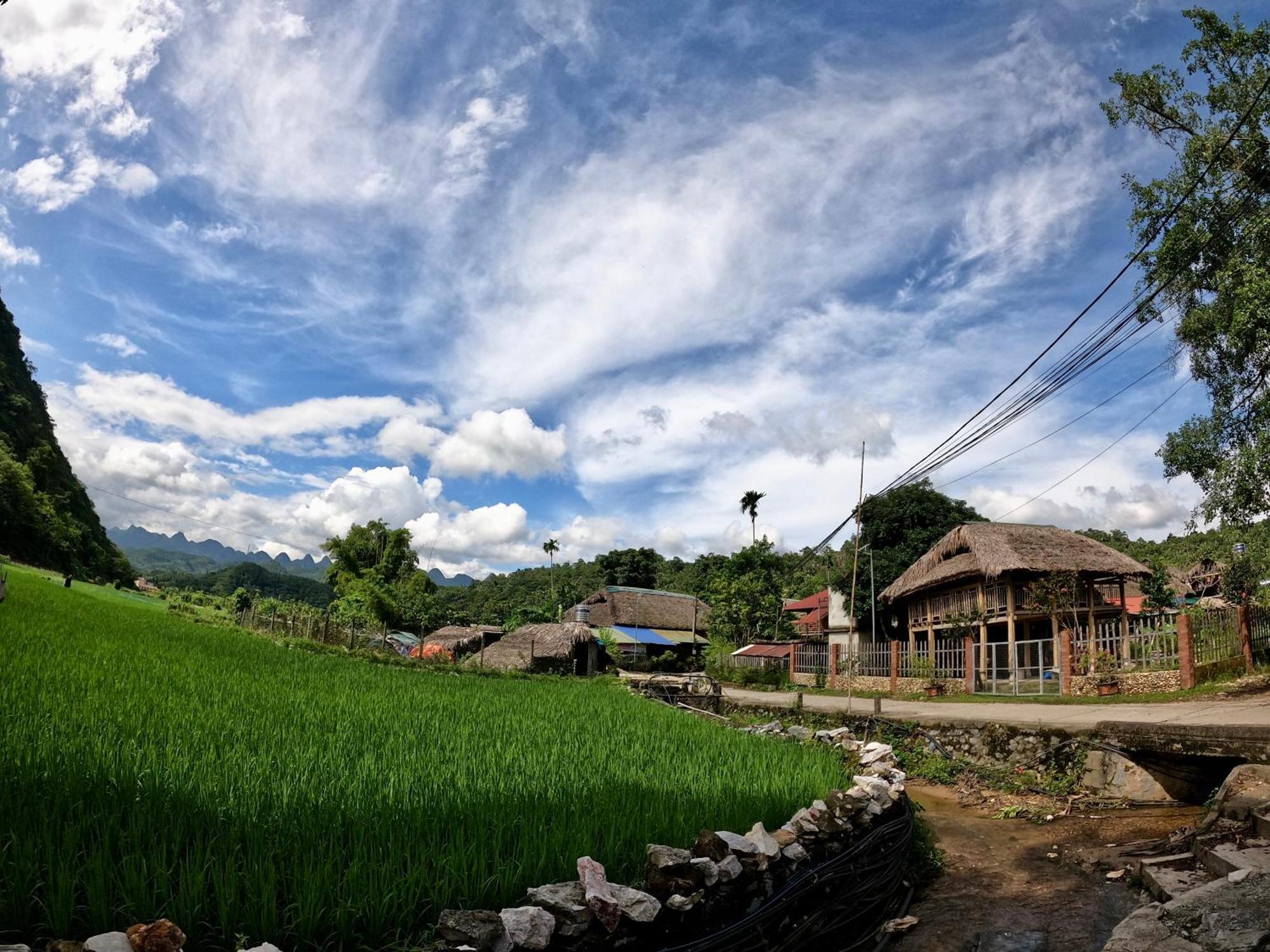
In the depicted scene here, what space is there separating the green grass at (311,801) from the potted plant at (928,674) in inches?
520

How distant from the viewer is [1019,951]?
158 inches

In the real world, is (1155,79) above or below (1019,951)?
above

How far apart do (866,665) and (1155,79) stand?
16.4m

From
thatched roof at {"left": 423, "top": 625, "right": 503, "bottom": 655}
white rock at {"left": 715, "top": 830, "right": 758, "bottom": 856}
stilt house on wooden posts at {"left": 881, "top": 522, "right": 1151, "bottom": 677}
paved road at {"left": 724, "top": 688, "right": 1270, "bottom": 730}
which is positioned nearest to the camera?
white rock at {"left": 715, "top": 830, "right": 758, "bottom": 856}

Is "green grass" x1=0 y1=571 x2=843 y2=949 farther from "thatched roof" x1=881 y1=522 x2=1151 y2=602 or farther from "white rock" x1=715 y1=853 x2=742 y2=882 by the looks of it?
"thatched roof" x1=881 y1=522 x2=1151 y2=602

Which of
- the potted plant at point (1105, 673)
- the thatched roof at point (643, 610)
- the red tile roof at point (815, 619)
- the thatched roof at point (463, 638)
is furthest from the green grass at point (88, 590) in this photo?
the red tile roof at point (815, 619)

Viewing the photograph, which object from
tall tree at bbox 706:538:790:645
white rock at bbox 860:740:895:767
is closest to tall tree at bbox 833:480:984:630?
tall tree at bbox 706:538:790:645

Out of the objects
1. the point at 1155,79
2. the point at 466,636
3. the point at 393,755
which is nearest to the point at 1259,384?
the point at 1155,79

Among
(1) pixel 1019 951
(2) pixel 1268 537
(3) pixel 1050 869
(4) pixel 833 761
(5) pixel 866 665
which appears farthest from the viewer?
(5) pixel 866 665

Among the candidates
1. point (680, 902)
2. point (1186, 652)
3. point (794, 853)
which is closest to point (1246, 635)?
point (1186, 652)

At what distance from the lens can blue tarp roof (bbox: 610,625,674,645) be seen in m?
38.5

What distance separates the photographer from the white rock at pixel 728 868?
3462 millimetres

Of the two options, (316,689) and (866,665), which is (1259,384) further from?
(316,689)

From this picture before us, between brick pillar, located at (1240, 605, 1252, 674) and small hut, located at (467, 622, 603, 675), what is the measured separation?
18.6 m
